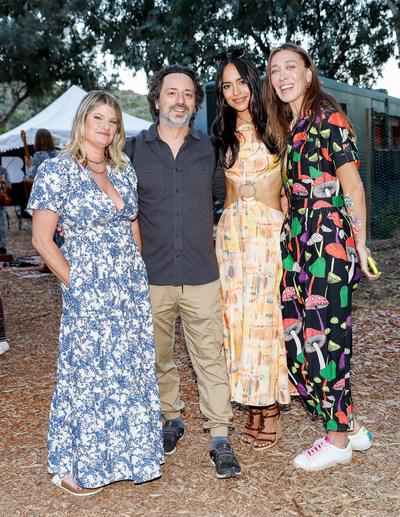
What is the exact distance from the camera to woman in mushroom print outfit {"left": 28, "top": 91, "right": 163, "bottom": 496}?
2.83 metres

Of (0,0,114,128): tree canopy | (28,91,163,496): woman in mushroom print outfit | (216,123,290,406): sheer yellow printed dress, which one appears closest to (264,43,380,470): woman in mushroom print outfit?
(216,123,290,406): sheer yellow printed dress

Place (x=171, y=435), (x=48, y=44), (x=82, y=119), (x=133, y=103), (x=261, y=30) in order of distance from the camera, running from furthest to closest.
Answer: (x=133, y=103) < (x=48, y=44) < (x=261, y=30) < (x=171, y=435) < (x=82, y=119)

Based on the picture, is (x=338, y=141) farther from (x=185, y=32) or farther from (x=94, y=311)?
(x=185, y=32)

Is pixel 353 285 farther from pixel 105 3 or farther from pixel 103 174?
pixel 105 3

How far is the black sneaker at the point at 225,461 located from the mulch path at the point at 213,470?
0.17 ft

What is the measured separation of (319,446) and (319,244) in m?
1.18

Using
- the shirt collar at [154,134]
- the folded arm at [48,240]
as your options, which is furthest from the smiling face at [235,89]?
the folded arm at [48,240]

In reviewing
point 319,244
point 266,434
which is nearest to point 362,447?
point 266,434

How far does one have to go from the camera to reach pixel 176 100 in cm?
318

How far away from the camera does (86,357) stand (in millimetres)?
2855

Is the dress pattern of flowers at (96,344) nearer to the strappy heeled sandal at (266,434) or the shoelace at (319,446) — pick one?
the strappy heeled sandal at (266,434)

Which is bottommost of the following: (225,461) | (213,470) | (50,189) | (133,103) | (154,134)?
(213,470)

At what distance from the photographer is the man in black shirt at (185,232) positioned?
319cm

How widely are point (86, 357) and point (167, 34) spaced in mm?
16906
